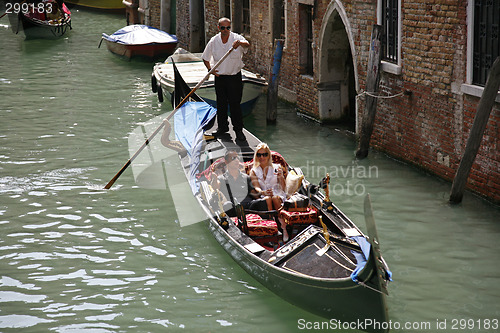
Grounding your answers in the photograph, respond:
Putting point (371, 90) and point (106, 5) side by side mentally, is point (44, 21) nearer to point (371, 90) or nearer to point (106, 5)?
point (106, 5)

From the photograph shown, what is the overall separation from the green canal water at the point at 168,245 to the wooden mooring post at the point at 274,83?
176mm

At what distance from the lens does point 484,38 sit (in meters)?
5.91

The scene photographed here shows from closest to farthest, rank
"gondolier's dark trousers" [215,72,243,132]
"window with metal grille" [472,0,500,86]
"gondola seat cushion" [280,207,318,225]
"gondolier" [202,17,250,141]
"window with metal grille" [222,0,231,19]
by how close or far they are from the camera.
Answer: "gondola seat cushion" [280,207,318,225] < "window with metal grille" [472,0,500,86] < "gondolier" [202,17,250,141] < "gondolier's dark trousers" [215,72,243,132] < "window with metal grille" [222,0,231,19]

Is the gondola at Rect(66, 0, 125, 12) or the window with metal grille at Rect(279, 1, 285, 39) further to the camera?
the gondola at Rect(66, 0, 125, 12)

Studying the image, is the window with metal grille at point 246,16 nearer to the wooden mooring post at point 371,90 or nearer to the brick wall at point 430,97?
the brick wall at point 430,97

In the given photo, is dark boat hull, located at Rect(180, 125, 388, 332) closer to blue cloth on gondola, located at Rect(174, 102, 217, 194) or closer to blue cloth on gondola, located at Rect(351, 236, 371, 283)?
blue cloth on gondola, located at Rect(351, 236, 371, 283)

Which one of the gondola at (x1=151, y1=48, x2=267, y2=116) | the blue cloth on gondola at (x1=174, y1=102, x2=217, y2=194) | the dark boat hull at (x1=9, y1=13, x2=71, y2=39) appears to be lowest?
the blue cloth on gondola at (x1=174, y1=102, x2=217, y2=194)

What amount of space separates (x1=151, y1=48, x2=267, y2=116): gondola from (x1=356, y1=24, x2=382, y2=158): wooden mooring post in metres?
2.30

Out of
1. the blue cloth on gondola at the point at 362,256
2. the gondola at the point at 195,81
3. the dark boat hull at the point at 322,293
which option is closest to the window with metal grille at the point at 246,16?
the gondola at the point at 195,81

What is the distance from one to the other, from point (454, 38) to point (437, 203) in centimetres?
147

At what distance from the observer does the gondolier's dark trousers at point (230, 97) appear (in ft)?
23.5

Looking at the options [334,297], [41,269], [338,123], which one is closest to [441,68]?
[338,123]

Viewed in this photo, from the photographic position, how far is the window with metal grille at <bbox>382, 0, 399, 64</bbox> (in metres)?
7.23

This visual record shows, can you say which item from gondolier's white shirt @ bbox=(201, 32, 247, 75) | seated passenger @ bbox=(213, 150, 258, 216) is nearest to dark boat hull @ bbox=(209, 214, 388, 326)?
seated passenger @ bbox=(213, 150, 258, 216)
